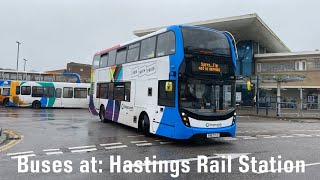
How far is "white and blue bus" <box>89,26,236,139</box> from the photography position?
10445 mm

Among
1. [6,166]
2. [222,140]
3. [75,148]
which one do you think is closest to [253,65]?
[222,140]

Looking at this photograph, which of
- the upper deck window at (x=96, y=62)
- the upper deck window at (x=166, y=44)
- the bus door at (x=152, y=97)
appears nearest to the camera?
the upper deck window at (x=166, y=44)

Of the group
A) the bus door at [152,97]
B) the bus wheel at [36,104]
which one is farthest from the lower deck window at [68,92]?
the bus door at [152,97]

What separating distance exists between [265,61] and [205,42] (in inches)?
1303

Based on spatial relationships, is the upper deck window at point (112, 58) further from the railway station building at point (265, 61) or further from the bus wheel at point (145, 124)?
the railway station building at point (265, 61)

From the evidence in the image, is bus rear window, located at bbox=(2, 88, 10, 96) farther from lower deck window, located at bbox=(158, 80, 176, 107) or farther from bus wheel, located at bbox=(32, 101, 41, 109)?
lower deck window, located at bbox=(158, 80, 176, 107)

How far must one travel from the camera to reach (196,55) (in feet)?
35.0

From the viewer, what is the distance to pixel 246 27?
36906mm

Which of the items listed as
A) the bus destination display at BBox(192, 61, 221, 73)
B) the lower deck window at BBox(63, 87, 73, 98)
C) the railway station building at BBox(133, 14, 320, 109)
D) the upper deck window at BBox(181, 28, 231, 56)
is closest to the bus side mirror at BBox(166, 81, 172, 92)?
the bus destination display at BBox(192, 61, 221, 73)

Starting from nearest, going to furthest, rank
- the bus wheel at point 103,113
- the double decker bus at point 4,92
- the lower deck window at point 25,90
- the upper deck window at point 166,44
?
the upper deck window at point 166,44
the bus wheel at point 103,113
the lower deck window at point 25,90
the double decker bus at point 4,92

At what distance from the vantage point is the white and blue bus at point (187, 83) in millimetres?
10445

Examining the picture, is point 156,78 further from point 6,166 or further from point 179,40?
point 6,166

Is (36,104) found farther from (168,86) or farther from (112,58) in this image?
(168,86)

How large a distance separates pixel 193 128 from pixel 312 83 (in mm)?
33365
